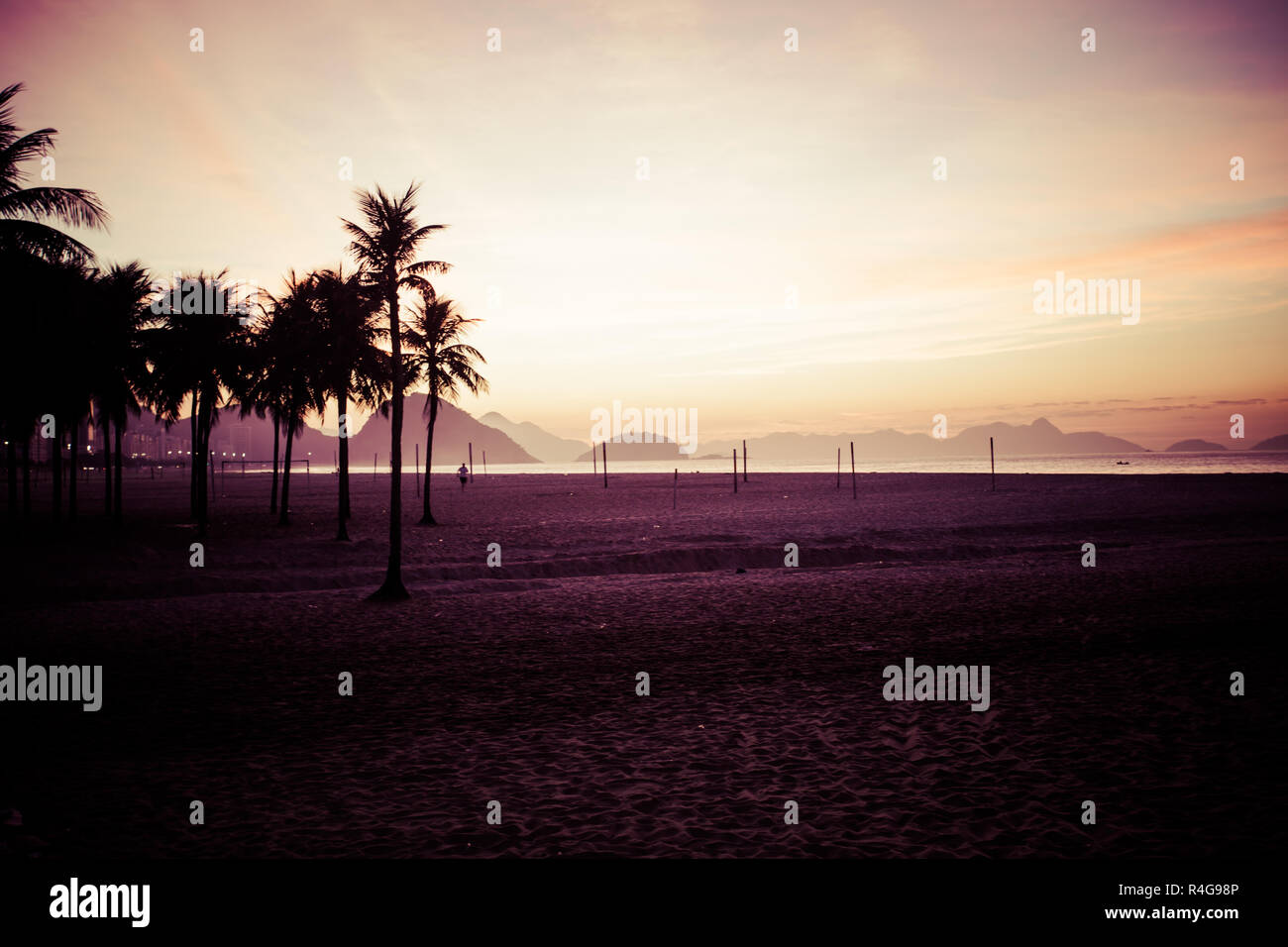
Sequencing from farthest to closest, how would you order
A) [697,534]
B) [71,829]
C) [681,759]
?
[697,534], [681,759], [71,829]

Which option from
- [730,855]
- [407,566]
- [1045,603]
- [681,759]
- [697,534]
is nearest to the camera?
[730,855]

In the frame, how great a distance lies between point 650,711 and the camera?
30.8ft

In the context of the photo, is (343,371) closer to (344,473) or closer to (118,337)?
(344,473)

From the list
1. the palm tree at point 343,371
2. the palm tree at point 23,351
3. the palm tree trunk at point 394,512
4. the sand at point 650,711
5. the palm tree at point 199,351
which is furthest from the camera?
the palm tree at point 199,351

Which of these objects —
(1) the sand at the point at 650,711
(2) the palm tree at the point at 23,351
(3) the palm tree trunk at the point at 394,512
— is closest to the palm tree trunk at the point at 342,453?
(1) the sand at the point at 650,711

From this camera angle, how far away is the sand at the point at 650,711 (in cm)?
603

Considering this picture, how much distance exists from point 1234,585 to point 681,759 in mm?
14690

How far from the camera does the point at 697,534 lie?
2881 cm

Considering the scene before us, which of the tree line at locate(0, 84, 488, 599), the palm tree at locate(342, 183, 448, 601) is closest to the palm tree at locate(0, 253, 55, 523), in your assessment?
the tree line at locate(0, 84, 488, 599)

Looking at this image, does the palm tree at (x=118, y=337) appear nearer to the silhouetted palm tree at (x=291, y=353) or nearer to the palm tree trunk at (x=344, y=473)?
the silhouetted palm tree at (x=291, y=353)

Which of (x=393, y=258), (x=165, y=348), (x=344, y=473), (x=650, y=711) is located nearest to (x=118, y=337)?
(x=165, y=348)

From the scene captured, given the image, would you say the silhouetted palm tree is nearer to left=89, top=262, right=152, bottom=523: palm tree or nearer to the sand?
left=89, top=262, right=152, bottom=523: palm tree

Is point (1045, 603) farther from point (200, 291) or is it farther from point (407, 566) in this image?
point (200, 291)
